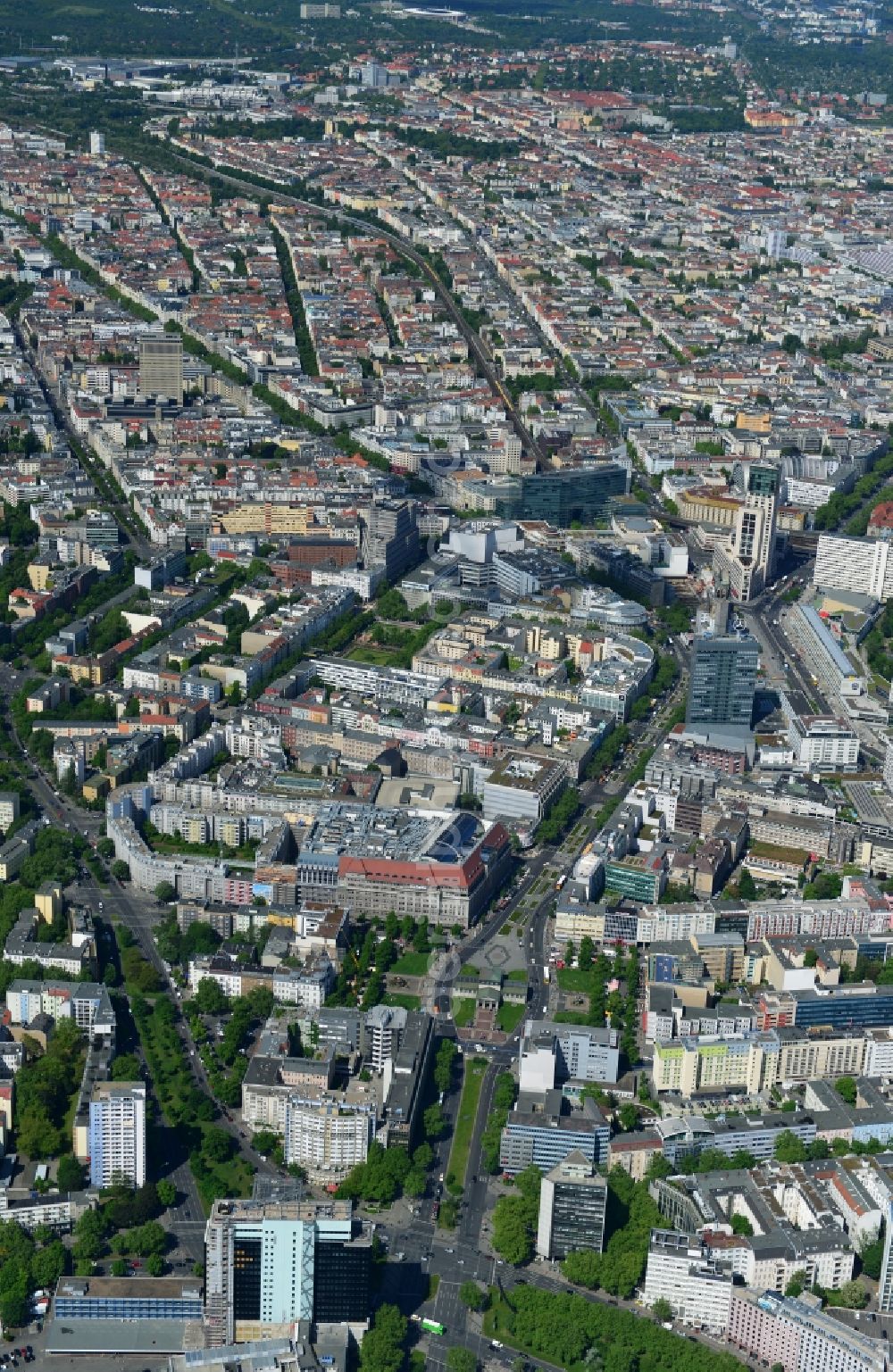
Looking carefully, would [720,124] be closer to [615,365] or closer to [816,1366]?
[615,365]

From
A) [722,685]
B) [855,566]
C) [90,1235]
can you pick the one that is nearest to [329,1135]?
[90,1235]

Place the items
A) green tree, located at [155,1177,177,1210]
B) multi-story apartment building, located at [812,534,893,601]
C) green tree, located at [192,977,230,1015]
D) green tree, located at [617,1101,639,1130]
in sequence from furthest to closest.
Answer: multi-story apartment building, located at [812,534,893,601], green tree, located at [192,977,230,1015], green tree, located at [617,1101,639,1130], green tree, located at [155,1177,177,1210]

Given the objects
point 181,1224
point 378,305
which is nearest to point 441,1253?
point 181,1224

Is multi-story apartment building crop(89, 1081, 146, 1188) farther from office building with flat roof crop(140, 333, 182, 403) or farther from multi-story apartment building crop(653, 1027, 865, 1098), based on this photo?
office building with flat roof crop(140, 333, 182, 403)

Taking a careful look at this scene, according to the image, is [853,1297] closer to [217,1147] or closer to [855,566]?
[217,1147]

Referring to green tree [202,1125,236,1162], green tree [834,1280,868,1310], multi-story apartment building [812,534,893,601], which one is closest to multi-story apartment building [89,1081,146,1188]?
green tree [202,1125,236,1162]

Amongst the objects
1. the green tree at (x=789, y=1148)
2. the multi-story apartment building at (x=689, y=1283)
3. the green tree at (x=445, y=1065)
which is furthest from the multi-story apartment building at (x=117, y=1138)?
the green tree at (x=789, y=1148)
